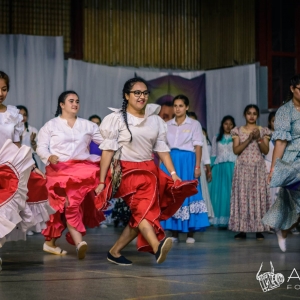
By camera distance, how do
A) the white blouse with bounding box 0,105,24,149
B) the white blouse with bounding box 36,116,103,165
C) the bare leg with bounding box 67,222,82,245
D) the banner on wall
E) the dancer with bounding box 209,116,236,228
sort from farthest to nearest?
the banner on wall < the dancer with bounding box 209,116,236,228 < the white blouse with bounding box 36,116,103,165 < the bare leg with bounding box 67,222,82,245 < the white blouse with bounding box 0,105,24,149

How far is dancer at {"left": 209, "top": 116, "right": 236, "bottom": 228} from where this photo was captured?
1141cm

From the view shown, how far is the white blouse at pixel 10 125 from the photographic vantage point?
616 centimetres

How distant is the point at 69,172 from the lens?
734cm

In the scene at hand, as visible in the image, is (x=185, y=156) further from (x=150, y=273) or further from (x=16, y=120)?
(x=150, y=273)

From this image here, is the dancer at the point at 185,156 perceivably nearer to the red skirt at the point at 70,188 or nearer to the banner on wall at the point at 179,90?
the red skirt at the point at 70,188

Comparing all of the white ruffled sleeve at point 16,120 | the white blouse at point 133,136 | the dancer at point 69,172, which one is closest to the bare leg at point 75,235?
the dancer at point 69,172

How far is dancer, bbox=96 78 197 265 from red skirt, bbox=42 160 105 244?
914 mm

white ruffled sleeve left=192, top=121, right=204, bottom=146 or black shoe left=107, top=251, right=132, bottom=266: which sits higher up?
white ruffled sleeve left=192, top=121, right=204, bottom=146

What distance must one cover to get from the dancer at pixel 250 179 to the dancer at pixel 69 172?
249 centimetres

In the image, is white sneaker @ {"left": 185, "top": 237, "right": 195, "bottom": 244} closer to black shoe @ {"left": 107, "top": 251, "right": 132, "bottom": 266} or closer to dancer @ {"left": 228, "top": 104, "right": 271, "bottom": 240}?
dancer @ {"left": 228, "top": 104, "right": 271, "bottom": 240}

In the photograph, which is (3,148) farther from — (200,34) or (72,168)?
(200,34)

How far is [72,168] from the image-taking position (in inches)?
290

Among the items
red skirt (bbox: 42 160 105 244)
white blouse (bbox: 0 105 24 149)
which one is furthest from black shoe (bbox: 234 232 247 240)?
white blouse (bbox: 0 105 24 149)

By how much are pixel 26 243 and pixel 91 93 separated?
191 inches
